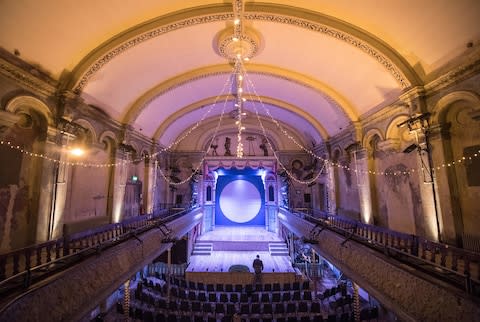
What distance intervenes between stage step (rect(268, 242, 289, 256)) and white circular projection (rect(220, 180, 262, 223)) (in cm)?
485

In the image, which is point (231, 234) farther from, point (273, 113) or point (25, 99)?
point (25, 99)

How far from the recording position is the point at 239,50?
6828 mm

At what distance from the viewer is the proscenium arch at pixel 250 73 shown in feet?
27.5

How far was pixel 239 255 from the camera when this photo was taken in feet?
44.9

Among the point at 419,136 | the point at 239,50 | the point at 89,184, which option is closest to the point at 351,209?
the point at 419,136

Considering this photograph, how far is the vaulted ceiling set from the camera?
15.4ft

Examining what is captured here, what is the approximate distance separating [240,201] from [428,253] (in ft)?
48.0

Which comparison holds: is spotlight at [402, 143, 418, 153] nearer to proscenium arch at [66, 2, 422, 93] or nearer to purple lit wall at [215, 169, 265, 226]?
proscenium arch at [66, 2, 422, 93]

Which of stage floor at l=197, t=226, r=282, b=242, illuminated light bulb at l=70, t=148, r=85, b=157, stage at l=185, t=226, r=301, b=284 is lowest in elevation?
stage at l=185, t=226, r=301, b=284

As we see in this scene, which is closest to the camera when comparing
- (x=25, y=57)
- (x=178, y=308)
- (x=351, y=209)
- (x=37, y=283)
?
(x=37, y=283)

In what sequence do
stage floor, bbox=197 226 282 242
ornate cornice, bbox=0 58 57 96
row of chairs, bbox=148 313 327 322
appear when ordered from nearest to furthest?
ornate cornice, bbox=0 58 57 96 → row of chairs, bbox=148 313 327 322 → stage floor, bbox=197 226 282 242

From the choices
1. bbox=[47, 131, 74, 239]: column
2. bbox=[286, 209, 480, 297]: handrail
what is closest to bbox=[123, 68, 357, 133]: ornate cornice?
A: bbox=[47, 131, 74, 239]: column

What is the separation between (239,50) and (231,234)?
12564 mm

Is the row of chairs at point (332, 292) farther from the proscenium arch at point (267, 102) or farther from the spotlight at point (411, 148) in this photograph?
the proscenium arch at point (267, 102)
